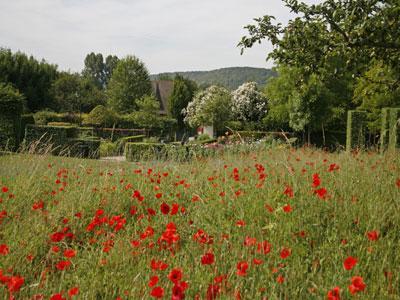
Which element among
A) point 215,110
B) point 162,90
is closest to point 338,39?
point 215,110

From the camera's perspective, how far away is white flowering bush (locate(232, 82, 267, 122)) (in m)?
27.8

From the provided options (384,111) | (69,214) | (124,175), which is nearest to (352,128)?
(384,111)

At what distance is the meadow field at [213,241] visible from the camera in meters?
2.01

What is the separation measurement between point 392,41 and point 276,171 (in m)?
2.22

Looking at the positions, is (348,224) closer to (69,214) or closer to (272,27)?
(69,214)

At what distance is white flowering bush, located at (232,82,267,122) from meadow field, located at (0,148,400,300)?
2309cm

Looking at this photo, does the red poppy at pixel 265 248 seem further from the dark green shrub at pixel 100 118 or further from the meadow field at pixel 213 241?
the dark green shrub at pixel 100 118

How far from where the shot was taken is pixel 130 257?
8.00 feet

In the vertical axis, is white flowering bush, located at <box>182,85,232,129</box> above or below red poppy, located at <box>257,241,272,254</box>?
above

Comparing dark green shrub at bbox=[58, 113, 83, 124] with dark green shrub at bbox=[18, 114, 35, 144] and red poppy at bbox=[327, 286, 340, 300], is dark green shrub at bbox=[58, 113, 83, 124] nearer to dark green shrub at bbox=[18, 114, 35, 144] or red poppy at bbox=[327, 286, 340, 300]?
dark green shrub at bbox=[18, 114, 35, 144]

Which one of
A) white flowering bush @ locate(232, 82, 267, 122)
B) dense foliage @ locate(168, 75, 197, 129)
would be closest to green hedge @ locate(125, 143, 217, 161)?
white flowering bush @ locate(232, 82, 267, 122)

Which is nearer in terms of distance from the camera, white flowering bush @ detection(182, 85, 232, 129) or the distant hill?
white flowering bush @ detection(182, 85, 232, 129)

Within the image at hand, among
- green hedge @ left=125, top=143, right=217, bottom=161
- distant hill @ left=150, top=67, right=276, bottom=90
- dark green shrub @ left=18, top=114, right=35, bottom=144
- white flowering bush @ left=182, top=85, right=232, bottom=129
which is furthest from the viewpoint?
distant hill @ left=150, top=67, right=276, bottom=90

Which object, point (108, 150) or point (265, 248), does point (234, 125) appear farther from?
point (265, 248)
